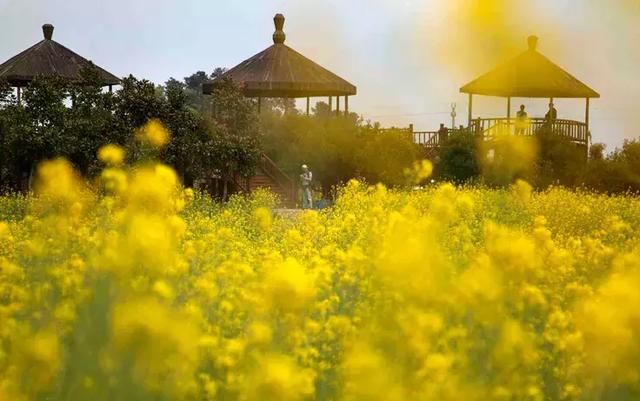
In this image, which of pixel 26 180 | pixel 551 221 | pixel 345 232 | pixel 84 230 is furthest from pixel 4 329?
pixel 26 180

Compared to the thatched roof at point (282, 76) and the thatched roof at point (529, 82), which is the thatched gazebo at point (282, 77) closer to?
the thatched roof at point (282, 76)

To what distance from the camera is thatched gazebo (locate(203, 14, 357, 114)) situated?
23.0 meters

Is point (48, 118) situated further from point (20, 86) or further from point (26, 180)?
point (20, 86)

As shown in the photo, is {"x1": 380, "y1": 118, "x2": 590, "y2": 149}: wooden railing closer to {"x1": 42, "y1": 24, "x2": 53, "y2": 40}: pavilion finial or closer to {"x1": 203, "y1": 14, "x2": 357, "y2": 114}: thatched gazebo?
{"x1": 203, "y1": 14, "x2": 357, "y2": 114}: thatched gazebo

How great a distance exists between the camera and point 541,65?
84.4 ft

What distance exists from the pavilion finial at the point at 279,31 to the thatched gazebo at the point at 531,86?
4641 mm

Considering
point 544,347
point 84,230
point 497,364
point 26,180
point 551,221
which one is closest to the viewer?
point 497,364

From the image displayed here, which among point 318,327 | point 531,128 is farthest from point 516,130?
point 318,327

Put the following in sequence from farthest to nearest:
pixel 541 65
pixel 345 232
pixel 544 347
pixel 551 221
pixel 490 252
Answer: pixel 541 65, pixel 551 221, pixel 345 232, pixel 544 347, pixel 490 252

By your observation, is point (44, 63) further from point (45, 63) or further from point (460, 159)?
point (460, 159)

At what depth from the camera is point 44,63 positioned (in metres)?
25.2

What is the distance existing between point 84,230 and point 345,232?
264cm

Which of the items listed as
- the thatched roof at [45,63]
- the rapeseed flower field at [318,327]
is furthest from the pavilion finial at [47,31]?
the rapeseed flower field at [318,327]

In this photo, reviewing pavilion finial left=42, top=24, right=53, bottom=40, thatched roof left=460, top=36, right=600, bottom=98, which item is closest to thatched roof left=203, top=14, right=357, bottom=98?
thatched roof left=460, top=36, right=600, bottom=98
